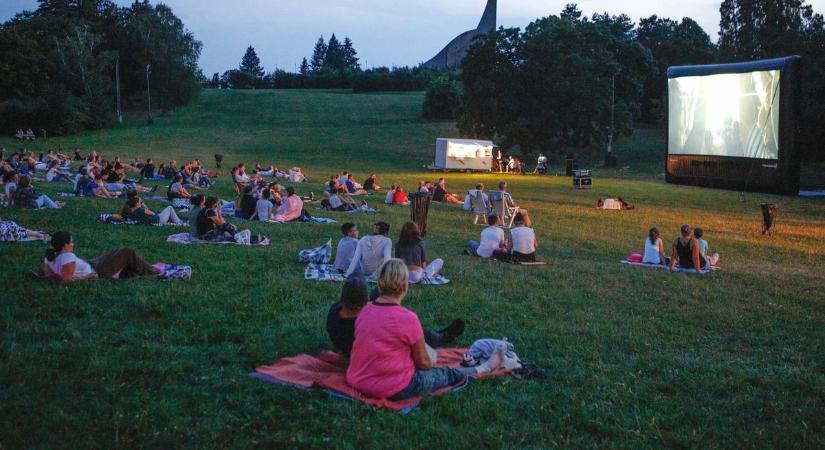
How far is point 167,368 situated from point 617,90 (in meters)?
50.2

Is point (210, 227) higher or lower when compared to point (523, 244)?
higher

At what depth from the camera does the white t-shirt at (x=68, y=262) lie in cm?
826

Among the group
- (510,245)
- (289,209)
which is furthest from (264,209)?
(510,245)

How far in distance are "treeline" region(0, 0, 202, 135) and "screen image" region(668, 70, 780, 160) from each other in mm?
41234

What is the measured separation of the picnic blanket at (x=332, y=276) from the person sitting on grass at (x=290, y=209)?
20.7 ft

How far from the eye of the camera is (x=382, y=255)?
31.9 feet

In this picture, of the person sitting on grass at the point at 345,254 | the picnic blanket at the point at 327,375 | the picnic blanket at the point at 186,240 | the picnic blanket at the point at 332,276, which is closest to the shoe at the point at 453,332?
the picnic blanket at the point at 327,375

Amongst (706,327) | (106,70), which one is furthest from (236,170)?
(106,70)

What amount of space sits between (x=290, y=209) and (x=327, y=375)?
37.3ft

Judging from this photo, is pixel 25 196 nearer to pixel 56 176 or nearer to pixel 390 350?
pixel 56 176

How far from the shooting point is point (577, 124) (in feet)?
153

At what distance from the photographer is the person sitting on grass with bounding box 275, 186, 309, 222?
1647cm

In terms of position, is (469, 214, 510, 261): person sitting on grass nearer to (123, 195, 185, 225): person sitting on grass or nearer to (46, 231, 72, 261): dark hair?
(123, 195, 185, 225): person sitting on grass

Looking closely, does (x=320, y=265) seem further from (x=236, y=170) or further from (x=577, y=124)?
(x=577, y=124)
